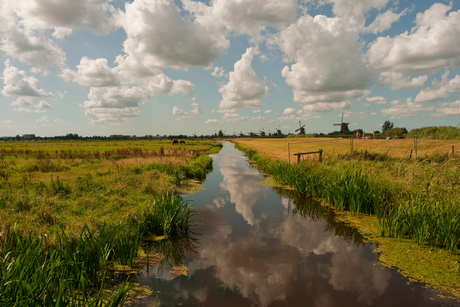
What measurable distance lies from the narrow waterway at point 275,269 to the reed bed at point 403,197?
3.75ft

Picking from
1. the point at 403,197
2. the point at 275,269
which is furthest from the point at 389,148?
the point at 275,269

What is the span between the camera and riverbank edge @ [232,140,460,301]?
199 inches

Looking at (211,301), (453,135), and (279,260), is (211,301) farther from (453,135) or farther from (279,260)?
(453,135)

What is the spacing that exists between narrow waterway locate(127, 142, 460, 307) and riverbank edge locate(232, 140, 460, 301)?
25 centimetres

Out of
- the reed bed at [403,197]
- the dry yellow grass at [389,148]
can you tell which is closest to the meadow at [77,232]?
the reed bed at [403,197]

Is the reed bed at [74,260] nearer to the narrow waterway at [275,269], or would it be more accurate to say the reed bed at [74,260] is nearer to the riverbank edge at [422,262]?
the narrow waterway at [275,269]

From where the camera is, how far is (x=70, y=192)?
10.9m

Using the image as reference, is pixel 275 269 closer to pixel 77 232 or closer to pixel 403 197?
pixel 77 232

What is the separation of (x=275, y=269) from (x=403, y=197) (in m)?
5.70

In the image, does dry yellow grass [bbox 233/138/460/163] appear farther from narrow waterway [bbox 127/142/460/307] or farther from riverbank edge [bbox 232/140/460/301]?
narrow waterway [bbox 127/142/460/307]

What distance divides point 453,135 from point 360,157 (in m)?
20.3

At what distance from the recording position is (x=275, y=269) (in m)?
5.99

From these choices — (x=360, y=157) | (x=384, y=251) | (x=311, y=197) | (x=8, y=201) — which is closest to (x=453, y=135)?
(x=360, y=157)

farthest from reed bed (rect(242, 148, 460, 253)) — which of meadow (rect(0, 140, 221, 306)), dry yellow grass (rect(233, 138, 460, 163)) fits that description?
meadow (rect(0, 140, 221, 306))
